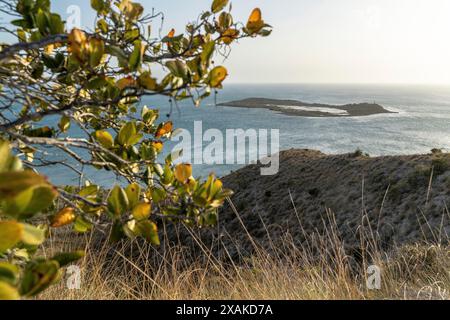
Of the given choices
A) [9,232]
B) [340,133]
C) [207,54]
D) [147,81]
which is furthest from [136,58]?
[340,133]

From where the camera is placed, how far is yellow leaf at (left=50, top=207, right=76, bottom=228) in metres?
1.15

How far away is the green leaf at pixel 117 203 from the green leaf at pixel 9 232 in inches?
14.4

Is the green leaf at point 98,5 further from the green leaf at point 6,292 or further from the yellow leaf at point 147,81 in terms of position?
the green leaf at point 6,292

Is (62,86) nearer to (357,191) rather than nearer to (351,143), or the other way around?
(357,191)

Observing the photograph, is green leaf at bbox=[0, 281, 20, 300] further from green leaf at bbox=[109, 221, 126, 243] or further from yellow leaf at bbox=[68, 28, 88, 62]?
yellow leaf at bbox=[68, 28, 88, 62]

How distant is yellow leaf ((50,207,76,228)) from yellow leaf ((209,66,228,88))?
0.65 meters

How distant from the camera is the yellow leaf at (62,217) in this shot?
3.78 ft

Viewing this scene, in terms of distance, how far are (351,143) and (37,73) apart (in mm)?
49262

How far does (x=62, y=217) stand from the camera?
117 centimetres

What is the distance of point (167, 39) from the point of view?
1.68 metres

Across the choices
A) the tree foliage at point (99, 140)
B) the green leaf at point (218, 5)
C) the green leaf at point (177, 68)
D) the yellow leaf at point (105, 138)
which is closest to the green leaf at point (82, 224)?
the tree foliage at point (99, 140)

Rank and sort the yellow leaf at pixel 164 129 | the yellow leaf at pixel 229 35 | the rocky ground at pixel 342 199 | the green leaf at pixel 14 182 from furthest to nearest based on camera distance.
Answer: the rocky ground at pixel 342 199, the yellow leaf at pixel 164 129, the yellow leaf at pixel 229 35, the green leaf at pixel 14 182

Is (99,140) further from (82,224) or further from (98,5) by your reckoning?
(98,5)
